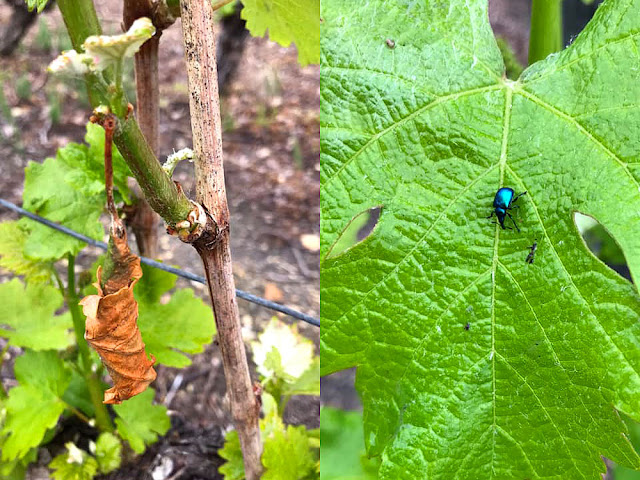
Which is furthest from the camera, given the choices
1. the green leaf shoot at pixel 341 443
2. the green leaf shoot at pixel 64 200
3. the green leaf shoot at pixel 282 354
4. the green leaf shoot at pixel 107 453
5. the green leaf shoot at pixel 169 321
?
the green leaf shoot at pixel 341 443

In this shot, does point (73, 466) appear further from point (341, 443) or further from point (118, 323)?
point (118, 323)

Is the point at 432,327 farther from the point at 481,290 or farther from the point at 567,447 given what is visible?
the point at 567,447

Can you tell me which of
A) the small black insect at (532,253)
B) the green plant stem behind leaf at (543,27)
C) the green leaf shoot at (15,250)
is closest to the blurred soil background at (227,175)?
the green leaf shoot at (15,250)

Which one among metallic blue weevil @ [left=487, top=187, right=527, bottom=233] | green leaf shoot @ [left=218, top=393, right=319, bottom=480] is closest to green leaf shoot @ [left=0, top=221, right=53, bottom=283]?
green leaf shoot @ [left=218, top=393, right=319, bottom=480]

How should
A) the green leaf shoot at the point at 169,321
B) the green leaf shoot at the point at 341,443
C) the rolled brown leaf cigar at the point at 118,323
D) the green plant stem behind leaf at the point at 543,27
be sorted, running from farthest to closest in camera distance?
the green leaf shoot at the point at 341,443, the green leaf shoot at the point at 169,321, the green plant stem behind leaf at the point at 543,27, the rolled brown leaf cigar at the point at 118,323

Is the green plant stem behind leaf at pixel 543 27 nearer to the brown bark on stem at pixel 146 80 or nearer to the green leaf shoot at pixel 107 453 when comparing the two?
the brown bark on stem at pixel 146 80

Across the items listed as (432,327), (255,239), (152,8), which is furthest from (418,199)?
(255,239)
